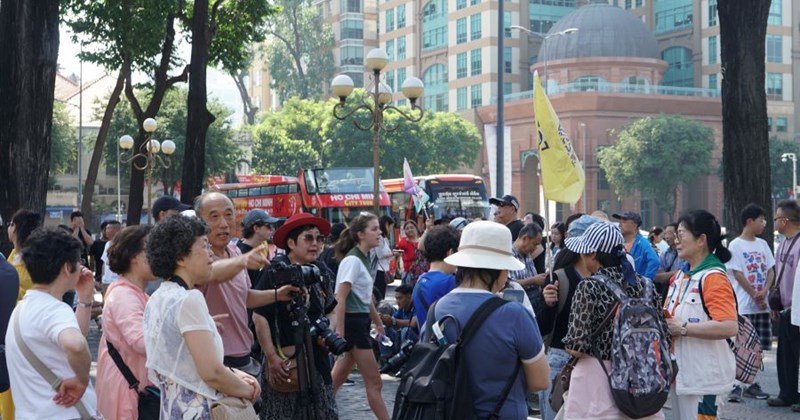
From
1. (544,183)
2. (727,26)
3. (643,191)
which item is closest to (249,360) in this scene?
(544,183)

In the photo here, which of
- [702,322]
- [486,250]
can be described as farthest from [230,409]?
[702,322]

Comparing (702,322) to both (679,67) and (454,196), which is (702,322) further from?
(679,67)

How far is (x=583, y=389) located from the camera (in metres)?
5.51

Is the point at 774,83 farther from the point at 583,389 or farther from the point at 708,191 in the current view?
the point at 583,389

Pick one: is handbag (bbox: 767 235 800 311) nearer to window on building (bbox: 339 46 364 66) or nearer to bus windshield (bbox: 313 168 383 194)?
bus windshield (bbox: 313 168 383 194)

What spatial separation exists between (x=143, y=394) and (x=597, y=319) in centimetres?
212

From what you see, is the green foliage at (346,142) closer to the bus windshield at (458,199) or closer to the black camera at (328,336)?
the bus windshield at (458,199)

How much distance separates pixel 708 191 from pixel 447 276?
3165 inches

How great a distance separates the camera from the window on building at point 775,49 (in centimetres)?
8719

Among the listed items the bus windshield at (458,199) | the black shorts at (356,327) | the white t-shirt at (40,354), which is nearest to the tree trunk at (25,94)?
the black shorts at (356,327)

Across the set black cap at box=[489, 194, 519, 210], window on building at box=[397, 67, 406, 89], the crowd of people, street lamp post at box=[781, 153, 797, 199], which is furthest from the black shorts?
window on building at box=[397, 67, 406, 89]

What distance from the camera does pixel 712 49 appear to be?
87875mm

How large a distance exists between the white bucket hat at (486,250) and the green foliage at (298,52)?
87.5 meters

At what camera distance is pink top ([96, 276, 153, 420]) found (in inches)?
209
